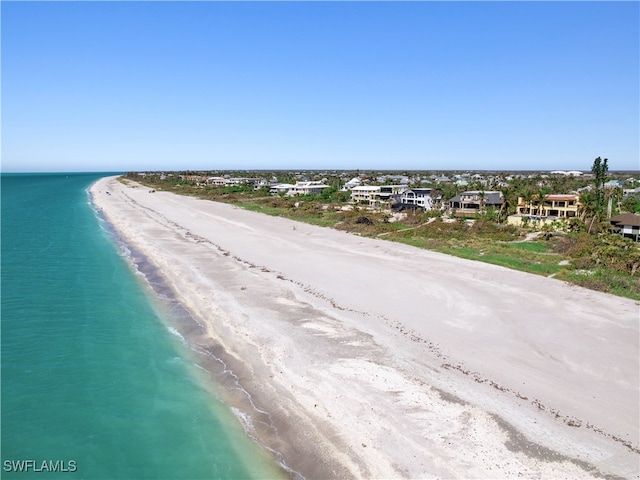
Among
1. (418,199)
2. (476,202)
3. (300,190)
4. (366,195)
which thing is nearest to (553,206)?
(476,202)

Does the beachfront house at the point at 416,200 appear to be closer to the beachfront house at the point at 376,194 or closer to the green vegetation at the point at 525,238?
the beachfront house at the point at 376,194

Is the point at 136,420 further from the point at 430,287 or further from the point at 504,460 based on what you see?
the point at 430,287

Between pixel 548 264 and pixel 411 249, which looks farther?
pixel 411 249

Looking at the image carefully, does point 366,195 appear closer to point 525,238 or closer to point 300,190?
point 300,190

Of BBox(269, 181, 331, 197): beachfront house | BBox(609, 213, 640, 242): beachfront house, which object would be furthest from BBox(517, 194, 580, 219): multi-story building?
BBox(269, 181, 331, 197): beachfront house

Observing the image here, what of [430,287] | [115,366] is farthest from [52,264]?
[430,287]

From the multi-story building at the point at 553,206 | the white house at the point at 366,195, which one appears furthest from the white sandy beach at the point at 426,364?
the white house at the point at 366,195
